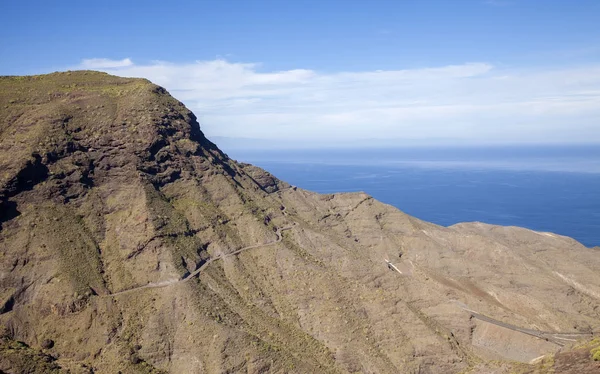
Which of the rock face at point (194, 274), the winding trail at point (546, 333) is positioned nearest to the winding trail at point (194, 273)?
the rock face at point (194, 274)

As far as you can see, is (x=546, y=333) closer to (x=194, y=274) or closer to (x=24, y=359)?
(x=194, y=274)

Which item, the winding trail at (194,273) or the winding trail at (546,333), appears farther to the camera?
the winding trail at (546,333)

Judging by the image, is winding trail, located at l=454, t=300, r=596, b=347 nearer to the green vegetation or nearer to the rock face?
the rock face

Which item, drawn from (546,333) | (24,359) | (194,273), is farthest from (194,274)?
(546,333)

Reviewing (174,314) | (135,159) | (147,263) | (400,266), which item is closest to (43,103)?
(135,159)

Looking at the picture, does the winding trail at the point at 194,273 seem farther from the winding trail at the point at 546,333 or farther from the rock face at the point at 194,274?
the winding trail at the point at 546,333

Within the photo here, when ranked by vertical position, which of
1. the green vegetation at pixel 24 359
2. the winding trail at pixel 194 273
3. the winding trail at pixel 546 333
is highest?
the winding trail at pixel 194 273

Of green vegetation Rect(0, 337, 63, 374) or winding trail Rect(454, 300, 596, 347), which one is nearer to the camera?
green vegetation Rect(0, 337, 63, 374)

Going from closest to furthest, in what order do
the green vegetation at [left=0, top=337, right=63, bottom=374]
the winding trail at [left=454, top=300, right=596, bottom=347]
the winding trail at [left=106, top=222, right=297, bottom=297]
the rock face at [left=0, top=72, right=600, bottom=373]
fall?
1. the green vegetation at [left=0, top=337, right=63, bottom=374]
2. the rock face at [left=0, top=72, right=600, bottom=373]
3. the winding trail at [left=106, top=222, right=297, bottom=297]
4. the winding trail at [left=454, top=300, right=596, bottom=347]

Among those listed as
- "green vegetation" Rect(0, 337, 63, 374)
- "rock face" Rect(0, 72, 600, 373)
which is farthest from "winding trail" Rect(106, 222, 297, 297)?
"green vegetation" Rect(0, 337, 63, 374)

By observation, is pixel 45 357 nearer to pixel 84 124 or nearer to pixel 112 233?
pixel 112 233
